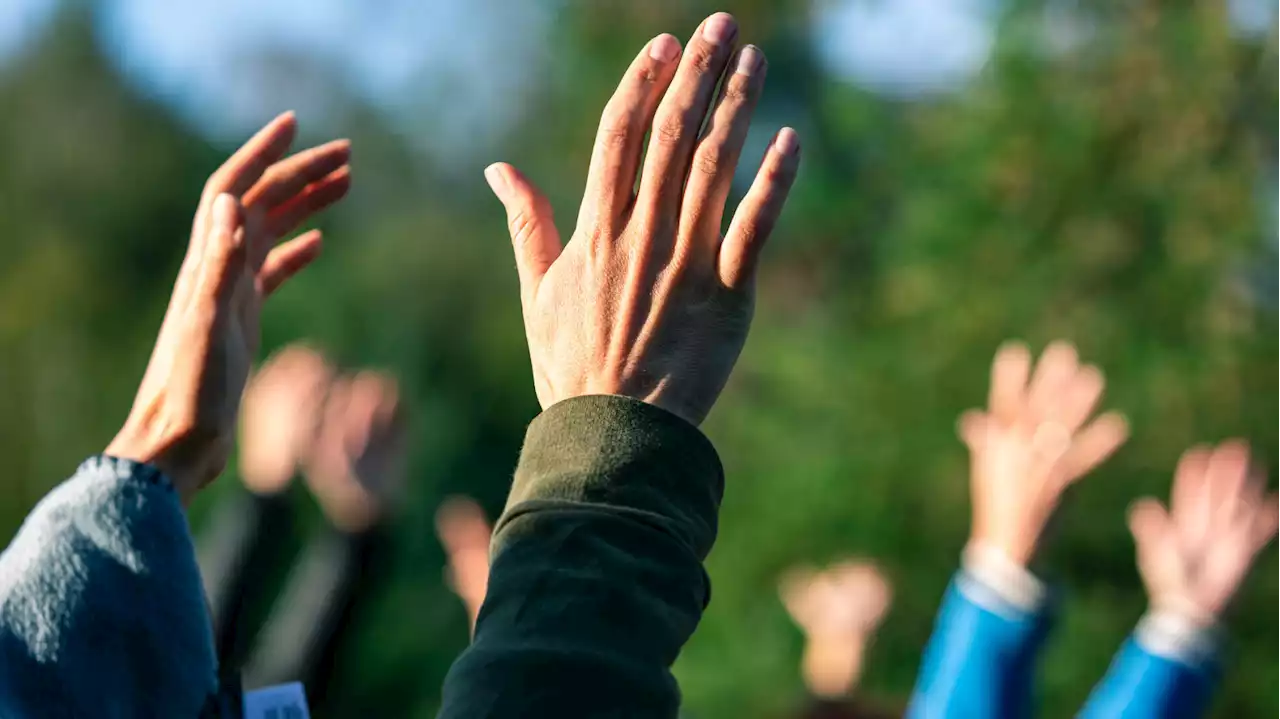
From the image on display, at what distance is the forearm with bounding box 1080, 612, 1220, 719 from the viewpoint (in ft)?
8.28

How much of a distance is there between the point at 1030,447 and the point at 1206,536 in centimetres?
45

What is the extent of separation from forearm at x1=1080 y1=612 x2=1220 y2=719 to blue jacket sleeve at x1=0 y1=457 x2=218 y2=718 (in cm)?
164

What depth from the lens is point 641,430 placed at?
1.31 metres

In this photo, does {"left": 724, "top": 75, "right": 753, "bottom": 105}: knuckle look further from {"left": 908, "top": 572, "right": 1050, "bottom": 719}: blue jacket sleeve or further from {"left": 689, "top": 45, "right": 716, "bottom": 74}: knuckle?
{"left": 908, "top": 572, "right": 1050, "bottom": 719}: blue jacket sleeve

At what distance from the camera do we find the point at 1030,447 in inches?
107

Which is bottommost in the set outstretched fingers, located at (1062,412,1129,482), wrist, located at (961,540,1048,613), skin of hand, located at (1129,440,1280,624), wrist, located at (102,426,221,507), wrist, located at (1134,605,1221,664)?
wrist, located at (1134,605,1221,664)

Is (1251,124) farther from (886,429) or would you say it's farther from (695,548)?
(695,548)

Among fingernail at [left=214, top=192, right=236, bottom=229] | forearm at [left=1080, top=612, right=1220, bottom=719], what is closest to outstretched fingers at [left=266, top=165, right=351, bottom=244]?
fingernail at [left=214, top=192, right=236, bottom=229]

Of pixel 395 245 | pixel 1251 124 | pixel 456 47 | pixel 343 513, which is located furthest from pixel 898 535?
Answer: pixel 456 47

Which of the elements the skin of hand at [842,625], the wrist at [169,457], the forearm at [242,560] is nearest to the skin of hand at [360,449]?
the forearm at [242,560]

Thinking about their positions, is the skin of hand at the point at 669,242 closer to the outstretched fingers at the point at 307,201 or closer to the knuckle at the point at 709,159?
the knuckle at the point at 709,159

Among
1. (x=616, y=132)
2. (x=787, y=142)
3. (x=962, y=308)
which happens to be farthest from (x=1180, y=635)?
(x=962, y=308)

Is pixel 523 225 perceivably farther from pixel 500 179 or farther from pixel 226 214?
pixel 226 214

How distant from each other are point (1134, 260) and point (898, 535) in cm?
234
